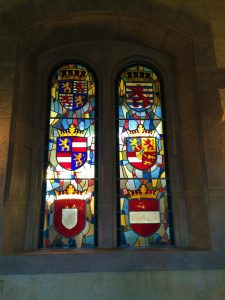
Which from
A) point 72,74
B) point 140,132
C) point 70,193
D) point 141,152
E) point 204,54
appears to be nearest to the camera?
point 70,193

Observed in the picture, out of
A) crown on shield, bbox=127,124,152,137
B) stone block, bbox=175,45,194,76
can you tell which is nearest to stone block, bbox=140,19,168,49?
stone block, bbox=175,45,194,76

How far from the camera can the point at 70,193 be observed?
3566 millimetres

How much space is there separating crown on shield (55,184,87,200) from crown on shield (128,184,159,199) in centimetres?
62

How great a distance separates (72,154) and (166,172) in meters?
1.26

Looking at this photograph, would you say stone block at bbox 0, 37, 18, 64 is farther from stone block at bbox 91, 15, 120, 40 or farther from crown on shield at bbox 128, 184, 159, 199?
crown on shield at bbox 128, 184, 159, 199

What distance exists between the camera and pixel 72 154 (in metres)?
3.75

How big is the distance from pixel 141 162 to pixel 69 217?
115 cm

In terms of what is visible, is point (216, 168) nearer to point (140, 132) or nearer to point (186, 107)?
point (186, 107)

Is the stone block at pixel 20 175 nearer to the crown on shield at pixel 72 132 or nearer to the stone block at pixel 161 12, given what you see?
the crown on shield at pixel 72 132

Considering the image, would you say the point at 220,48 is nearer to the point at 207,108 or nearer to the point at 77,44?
the point at 207,108

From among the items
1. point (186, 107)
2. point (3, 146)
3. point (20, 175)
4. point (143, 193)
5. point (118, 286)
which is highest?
point (186, 107)

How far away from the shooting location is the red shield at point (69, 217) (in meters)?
3.44

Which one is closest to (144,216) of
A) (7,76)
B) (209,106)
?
(209,106)

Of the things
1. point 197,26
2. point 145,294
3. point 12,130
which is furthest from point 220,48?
point 145,294
